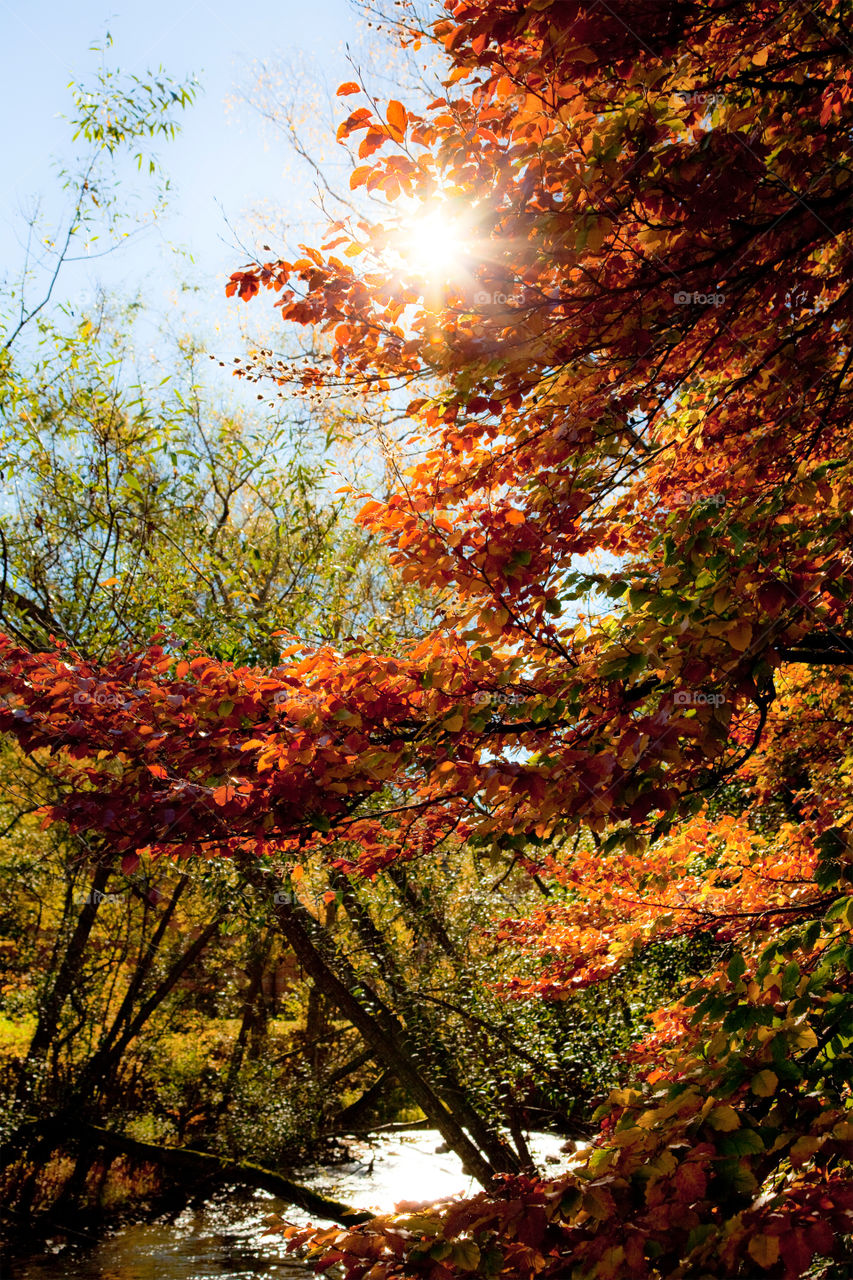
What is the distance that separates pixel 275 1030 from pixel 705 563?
14.8m

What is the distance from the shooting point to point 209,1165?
31.6 ft

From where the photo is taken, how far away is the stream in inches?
317

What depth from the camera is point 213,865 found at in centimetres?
631

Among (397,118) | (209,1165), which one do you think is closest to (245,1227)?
(209,1165)

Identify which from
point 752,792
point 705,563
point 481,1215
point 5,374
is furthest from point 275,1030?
point 705,563

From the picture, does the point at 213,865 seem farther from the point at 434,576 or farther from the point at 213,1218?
the point at 213,1218

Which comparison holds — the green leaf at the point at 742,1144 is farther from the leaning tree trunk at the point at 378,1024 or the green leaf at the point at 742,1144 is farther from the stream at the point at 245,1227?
the stream at the point at 245,1227

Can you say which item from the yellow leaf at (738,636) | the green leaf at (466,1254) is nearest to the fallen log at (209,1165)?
the green leaf at (466,1254)

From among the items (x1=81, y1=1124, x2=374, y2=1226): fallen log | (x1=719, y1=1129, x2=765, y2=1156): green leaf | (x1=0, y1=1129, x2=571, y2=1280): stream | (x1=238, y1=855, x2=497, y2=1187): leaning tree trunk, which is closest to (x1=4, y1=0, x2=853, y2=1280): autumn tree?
(x1=719, y1=1129, x2=765, y2=1156): green leaf

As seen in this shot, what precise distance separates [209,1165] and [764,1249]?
10256mm

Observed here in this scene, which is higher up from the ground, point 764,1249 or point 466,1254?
point 466,1254

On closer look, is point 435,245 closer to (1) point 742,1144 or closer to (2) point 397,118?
(2) point 397,118

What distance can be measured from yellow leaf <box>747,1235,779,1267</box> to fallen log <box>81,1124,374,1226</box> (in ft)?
26.5

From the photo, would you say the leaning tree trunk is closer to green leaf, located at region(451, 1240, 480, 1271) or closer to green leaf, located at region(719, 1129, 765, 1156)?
green leaf, located at region(451, 1240, 480, 1271)
